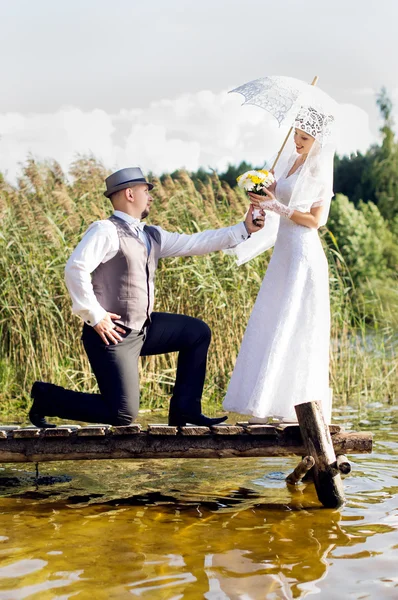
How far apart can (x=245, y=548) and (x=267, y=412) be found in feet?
3.10

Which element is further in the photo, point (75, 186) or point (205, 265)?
point (75, 186)

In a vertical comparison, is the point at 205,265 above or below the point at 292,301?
above

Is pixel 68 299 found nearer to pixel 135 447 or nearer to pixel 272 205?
pixel 135 447

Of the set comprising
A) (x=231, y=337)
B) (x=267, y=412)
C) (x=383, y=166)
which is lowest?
(x=267, y=412)

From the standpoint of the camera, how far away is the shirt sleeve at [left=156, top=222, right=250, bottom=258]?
5.29 meters

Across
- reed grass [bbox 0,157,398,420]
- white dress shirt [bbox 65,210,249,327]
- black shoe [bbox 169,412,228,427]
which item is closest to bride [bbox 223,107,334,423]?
black shoe [bbox 169,412,228,427]

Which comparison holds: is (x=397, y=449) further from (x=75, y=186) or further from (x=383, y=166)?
(x=383, y=166)

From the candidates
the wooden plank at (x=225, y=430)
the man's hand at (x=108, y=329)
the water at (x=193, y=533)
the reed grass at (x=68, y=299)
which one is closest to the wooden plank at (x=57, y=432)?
the water at (x=193, y=533)

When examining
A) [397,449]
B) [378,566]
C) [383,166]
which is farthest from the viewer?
[383,166]

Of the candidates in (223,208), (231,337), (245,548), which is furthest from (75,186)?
(245,548)

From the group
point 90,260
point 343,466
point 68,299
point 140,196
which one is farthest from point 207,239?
point 68,299

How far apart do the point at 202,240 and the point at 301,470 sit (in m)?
1.50

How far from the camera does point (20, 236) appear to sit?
7996 mm

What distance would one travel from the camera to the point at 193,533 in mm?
4379
